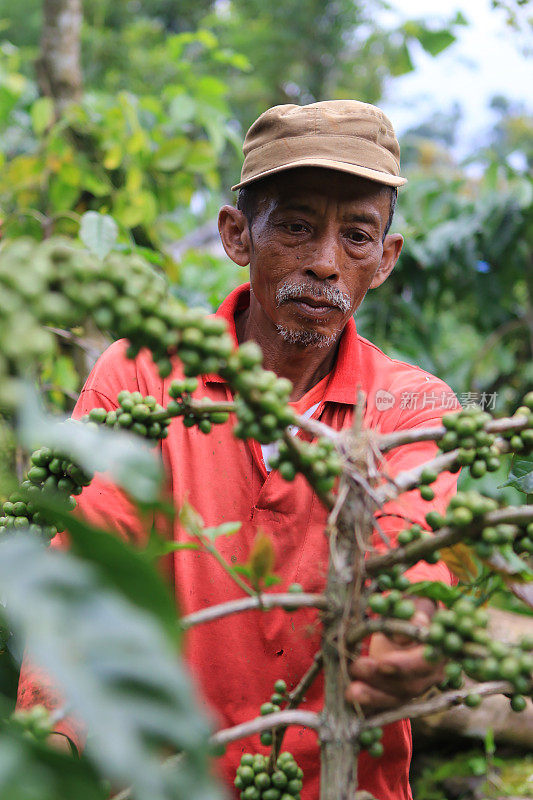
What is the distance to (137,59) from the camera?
384 inches

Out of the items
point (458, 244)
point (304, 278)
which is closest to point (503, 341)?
point (458, 244)

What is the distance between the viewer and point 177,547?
2.11ft

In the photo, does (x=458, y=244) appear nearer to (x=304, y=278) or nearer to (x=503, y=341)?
(x=503, y=341)

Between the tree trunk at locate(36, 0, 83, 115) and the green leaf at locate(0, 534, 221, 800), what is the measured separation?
250 cm

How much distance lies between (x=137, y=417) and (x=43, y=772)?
0.37 meters

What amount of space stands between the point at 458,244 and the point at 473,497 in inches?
108

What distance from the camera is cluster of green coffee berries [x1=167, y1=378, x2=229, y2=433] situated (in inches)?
26.9

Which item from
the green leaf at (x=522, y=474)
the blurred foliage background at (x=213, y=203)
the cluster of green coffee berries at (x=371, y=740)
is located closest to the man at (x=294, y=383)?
the green leaf at (x=522, y=474)

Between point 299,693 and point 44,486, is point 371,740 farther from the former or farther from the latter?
point 44,486

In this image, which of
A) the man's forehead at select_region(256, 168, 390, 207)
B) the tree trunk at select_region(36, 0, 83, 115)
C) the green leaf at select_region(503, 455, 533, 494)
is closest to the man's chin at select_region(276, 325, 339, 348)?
the man's forehead at select_region(256, 168, 390, 207)

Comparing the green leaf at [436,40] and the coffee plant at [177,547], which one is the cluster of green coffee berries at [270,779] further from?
the green leaf at [436,40]

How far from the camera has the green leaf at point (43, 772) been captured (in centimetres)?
41

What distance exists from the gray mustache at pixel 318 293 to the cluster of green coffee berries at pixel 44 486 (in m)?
0.73

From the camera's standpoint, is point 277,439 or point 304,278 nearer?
point 277,439
